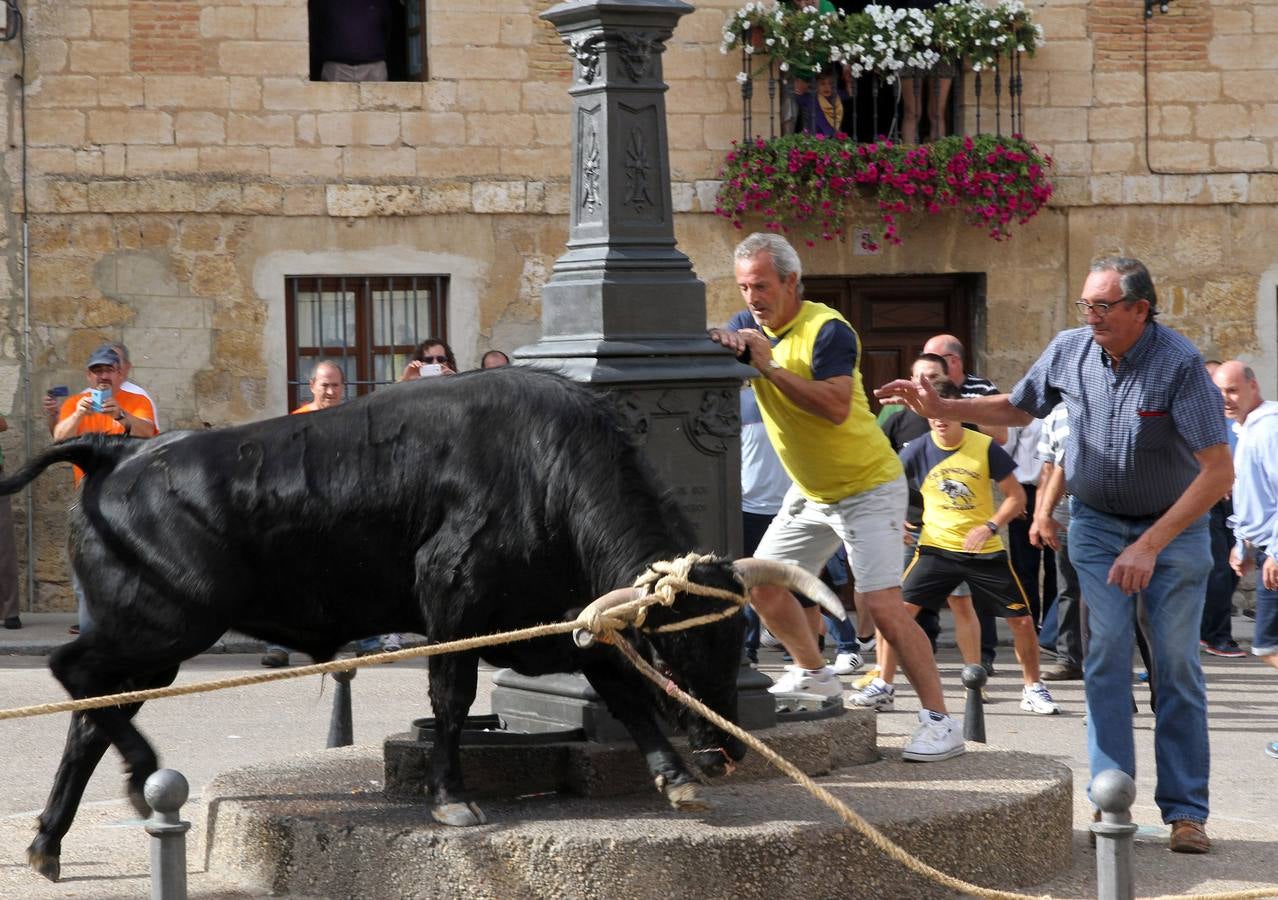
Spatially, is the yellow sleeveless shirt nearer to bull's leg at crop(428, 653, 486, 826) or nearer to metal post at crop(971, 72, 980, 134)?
bull's leg at crop(428, 653, 486, 826)

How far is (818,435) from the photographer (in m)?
6.98

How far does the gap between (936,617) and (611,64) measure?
5.47 m

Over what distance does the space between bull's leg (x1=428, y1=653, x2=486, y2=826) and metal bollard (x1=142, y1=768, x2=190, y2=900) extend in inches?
46.5

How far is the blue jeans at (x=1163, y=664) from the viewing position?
6.07m

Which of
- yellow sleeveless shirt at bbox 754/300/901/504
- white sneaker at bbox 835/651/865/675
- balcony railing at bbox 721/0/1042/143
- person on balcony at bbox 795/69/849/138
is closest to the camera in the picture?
yellow sleeveless shirt at bbox 754/300/901/504

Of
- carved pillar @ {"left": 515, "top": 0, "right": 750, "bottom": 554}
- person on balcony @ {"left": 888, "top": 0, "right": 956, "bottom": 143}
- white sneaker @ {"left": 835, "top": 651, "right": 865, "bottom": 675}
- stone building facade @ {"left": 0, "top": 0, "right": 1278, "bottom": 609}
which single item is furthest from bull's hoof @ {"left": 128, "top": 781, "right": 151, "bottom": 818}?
person on balcony @ {"left": 888, "top": 0, "right": 956, "bottom": 143}

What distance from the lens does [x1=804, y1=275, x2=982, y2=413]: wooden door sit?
15617 millimetres

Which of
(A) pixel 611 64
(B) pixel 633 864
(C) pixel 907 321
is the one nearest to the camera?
(B) pixel 633 864

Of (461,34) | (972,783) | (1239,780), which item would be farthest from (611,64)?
(461,34)

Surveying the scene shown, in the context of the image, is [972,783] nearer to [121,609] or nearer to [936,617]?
[121,609]

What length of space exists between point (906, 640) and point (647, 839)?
194cm

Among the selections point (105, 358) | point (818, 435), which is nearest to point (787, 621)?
point (818, 435)

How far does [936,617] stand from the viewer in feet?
36.4

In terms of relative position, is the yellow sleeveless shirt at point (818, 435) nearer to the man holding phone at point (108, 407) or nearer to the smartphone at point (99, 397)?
the man holding phone at point (108, 407)
